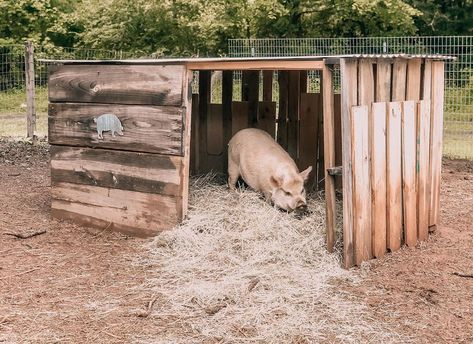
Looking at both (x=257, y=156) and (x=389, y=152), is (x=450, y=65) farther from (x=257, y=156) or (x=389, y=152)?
(x=389, y=152)

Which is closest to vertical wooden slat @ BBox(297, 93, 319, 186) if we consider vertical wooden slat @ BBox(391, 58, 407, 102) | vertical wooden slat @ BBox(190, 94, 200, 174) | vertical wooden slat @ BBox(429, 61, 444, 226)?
vertical wooden slat @ BBox(190, 94, 200, 174)

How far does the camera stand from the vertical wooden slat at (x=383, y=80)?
6.16 meters

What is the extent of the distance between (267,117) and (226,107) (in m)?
0.54

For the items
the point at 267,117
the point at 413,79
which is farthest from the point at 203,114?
the point at 413,79

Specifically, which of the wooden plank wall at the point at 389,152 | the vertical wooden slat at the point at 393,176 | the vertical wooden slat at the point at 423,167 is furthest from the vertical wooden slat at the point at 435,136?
the vertical wooden slat at the point at 393,176

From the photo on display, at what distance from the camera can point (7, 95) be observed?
52.9 feet

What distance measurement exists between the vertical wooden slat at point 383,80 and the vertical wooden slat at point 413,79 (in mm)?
403

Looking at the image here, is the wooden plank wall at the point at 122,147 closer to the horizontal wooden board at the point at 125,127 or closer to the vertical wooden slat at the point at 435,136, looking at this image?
the horizontal wooden board at the point at 125,127

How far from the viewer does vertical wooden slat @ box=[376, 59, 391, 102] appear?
243 inches

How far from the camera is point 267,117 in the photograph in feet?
28.7

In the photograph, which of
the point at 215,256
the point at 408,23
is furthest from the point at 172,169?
the point at 408,23

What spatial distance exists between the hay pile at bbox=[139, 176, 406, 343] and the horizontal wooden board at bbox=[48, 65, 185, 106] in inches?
49.3

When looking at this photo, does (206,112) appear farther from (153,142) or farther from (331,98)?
(331,98)

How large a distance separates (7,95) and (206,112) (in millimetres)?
8719
